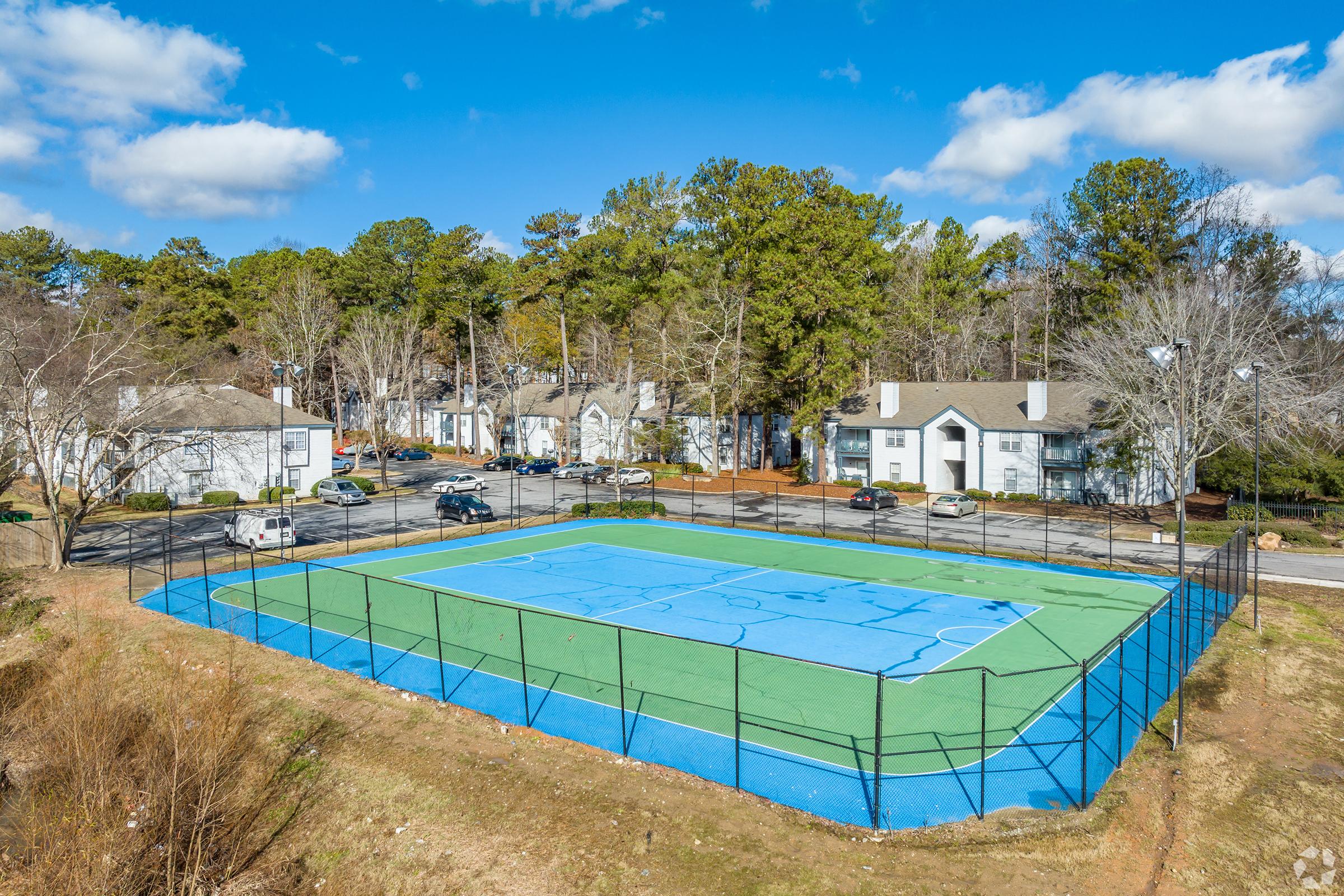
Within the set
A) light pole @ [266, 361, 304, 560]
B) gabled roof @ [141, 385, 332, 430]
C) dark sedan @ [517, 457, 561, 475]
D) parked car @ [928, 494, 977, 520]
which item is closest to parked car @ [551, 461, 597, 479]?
dark sedan @ [517, 457, 561, 475]

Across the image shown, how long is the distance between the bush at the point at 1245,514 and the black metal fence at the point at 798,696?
1831 centimetres

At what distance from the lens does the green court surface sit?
15758 mm

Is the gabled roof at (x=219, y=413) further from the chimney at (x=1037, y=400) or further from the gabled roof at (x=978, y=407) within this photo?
the chimney at (x=1037, y=400)

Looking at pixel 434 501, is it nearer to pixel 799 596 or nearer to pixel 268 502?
pixel 268 502

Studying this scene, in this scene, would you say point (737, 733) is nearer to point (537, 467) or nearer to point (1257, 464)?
point (1257, 464)

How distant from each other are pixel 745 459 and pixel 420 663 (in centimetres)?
5122

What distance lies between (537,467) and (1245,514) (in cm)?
4817

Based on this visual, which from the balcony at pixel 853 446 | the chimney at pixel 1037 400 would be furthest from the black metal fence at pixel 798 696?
the balcony at pixel 853 446

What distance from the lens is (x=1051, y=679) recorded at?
726 inches

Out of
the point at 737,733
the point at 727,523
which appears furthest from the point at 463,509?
the point at 737,733

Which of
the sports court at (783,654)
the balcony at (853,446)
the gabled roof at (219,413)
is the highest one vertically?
the gabled roof at (219,413)

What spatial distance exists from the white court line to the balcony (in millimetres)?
30040

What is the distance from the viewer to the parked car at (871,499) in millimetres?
48312

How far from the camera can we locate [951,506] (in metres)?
45.7
